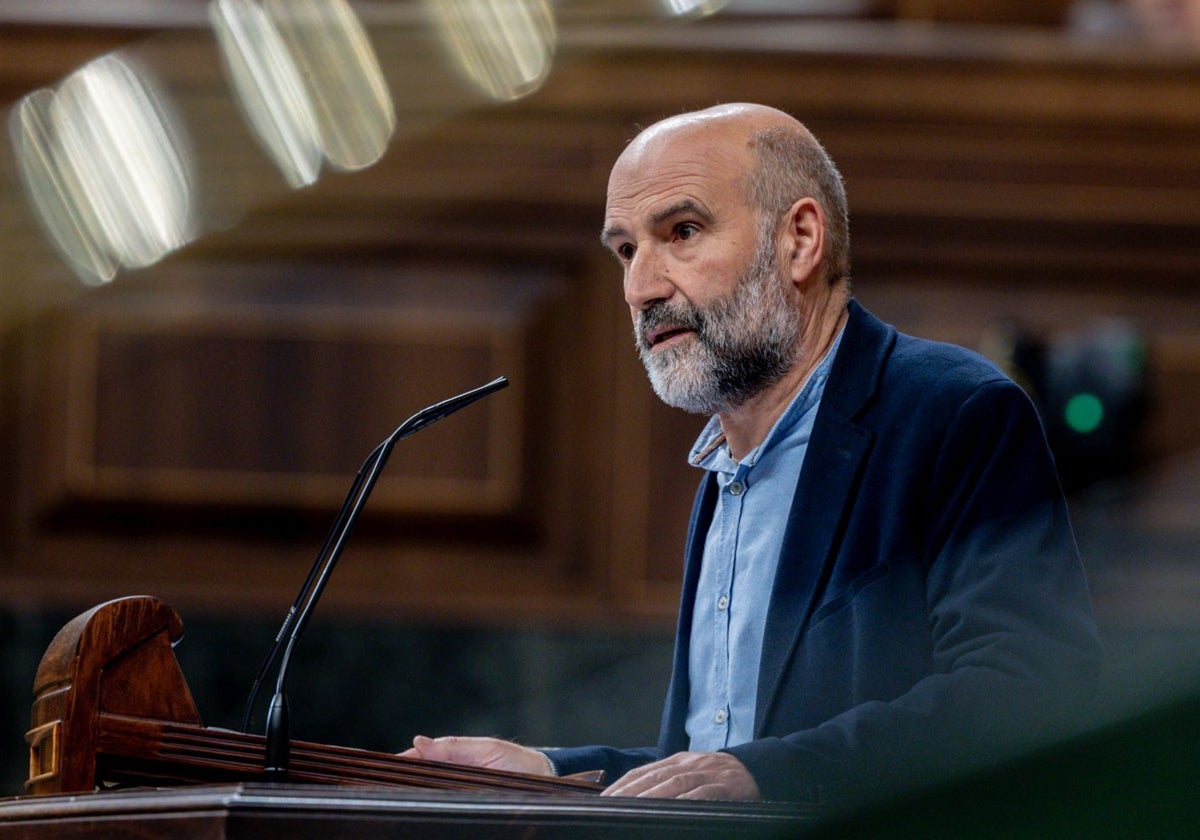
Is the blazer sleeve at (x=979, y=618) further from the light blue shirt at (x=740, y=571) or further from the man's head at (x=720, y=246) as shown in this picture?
the man's head at (x=720, y=246)

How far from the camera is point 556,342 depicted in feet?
13.0

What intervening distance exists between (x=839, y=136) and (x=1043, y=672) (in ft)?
8.89

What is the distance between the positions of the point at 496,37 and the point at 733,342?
229 cm

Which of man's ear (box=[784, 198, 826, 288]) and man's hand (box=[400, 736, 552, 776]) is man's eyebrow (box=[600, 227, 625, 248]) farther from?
man's hand (box=[400, 736, 552, 776])

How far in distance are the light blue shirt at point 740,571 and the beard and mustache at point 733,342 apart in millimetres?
53

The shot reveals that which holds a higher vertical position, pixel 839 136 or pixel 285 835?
pixel 839 136

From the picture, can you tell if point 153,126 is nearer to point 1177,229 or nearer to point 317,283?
point 317,283

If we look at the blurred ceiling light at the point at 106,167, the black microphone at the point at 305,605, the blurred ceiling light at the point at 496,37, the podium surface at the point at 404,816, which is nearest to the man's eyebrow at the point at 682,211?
the black microphone at the point at 305,605

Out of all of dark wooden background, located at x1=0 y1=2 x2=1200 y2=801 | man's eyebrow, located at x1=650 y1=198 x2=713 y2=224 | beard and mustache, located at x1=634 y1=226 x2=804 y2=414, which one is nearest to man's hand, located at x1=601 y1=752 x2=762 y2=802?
beard and mustache, located at x1=634 y1=226 x2=804 y2=414

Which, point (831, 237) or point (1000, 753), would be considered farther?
point (831, 237)

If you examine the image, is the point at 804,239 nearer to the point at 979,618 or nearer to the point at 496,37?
the point at 979,618

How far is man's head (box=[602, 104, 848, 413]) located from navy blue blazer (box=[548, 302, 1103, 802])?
0.12 metres

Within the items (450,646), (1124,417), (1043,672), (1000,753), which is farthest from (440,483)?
(1000,753)

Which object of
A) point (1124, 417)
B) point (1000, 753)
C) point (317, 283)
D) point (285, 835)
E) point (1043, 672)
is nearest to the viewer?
point (1000, 753)
